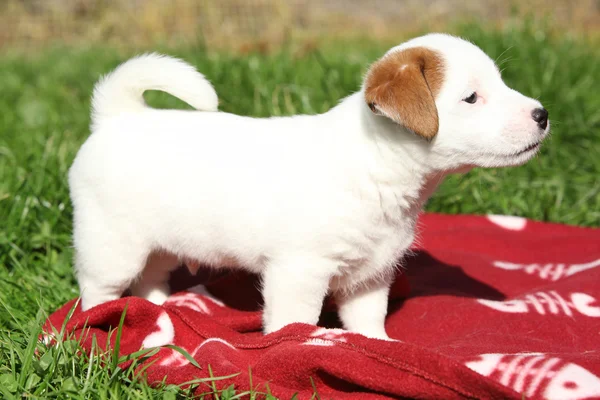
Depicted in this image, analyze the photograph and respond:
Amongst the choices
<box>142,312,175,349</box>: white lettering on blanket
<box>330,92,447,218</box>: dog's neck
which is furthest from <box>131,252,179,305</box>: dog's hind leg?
<box>330,92,447,218</box>: dog's neck

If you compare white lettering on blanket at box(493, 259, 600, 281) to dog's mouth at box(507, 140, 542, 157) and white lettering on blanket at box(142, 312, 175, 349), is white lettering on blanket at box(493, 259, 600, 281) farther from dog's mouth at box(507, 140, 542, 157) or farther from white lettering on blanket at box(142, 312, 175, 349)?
white lettering on blanket at box(142, 312, 175, 349)

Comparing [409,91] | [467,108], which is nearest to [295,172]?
[409,91]

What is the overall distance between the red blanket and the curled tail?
0.92m

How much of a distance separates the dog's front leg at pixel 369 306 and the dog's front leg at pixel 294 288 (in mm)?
323

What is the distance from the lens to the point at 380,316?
10.00ft

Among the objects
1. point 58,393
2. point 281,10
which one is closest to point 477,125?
point 58,393

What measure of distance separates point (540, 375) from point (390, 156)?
3.13ft

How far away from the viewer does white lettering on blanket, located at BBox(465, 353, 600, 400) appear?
2262 mm

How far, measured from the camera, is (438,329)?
3098mm

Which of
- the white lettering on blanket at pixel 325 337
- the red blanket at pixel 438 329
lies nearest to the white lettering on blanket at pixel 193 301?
the red blanket at pixel 438 329

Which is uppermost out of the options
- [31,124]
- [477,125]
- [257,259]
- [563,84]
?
[477,125]

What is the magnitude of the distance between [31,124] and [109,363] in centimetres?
386

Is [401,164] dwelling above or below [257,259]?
above

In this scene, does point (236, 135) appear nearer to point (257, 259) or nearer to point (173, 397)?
point (257, 259)
